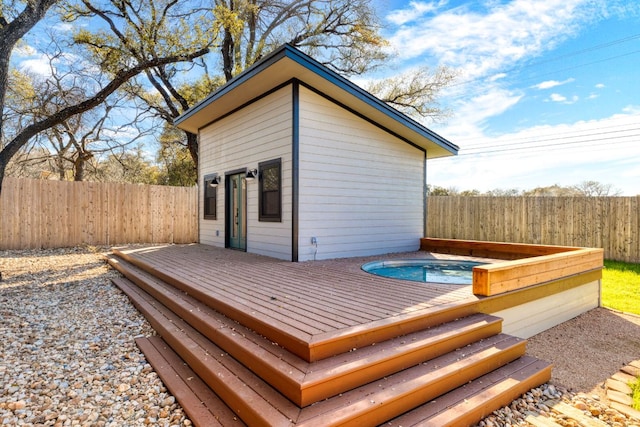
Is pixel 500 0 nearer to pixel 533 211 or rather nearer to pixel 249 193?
pixel 533 211

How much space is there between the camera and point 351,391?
2176mm

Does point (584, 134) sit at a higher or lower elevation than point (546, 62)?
lower

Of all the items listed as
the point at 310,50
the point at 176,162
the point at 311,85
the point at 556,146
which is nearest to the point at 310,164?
the point at 311,85

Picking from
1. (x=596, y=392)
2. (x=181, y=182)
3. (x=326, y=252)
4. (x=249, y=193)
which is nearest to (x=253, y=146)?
(x=249, y=193)

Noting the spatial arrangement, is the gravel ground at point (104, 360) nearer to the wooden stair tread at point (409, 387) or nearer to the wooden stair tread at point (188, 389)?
the wooden stair tread at point (188, 389)

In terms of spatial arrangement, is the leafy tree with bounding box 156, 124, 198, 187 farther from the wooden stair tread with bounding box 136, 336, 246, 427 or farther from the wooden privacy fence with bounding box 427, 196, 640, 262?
the wooden stair tread with bounding box 136, 336, 246, 427

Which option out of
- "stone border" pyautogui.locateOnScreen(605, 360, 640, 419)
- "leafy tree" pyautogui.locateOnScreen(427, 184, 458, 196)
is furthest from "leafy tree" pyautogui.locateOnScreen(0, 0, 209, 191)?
"leafy tree" pyautogui.locateOnScreen(427, 184, 458, 196)

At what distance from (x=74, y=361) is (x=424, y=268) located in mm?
Result: 5458

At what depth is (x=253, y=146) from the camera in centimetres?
723

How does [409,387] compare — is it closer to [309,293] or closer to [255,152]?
[309,293]

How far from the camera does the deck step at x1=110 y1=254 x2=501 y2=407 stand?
207 cm

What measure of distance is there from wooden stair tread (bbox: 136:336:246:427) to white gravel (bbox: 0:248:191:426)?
6cm

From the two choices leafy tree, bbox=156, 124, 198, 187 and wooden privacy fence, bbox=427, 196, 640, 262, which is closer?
wooden privacy fence, bbox=427, 196, 640, 262

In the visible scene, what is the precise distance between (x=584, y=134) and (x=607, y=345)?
1351 centimetres
